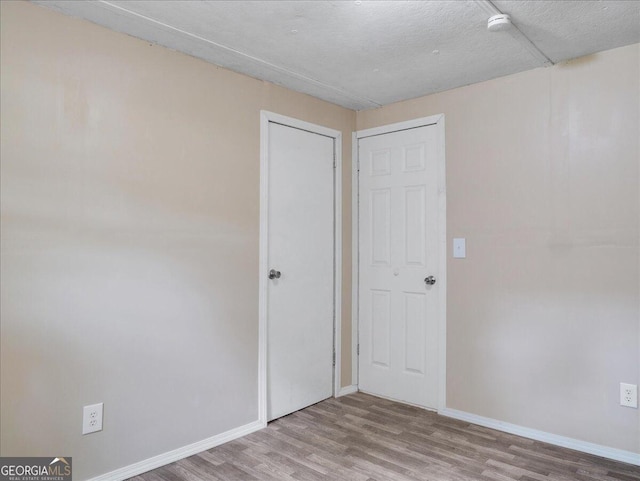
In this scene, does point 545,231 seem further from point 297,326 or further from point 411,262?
point 297,326

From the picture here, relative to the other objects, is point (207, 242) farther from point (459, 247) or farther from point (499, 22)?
point (499, 22)

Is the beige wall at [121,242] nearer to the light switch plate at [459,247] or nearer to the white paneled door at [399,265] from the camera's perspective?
the white paneled door at [399,265]

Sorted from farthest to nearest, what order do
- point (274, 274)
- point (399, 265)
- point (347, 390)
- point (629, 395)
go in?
1. point (347, 390)
2. point (399, 265)
3. point (274, 274)
4. point (629, 395)

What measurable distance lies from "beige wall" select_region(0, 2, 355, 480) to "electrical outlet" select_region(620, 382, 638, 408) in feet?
6.98

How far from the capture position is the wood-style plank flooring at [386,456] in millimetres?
2281

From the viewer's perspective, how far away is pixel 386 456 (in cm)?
249

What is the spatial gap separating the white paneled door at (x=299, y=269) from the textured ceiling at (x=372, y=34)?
1.77 ft

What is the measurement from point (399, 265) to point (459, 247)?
50 cm

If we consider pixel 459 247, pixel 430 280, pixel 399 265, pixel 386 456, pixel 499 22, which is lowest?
pixel 386 456

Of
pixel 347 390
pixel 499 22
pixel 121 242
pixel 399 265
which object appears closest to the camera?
pixel 499 22

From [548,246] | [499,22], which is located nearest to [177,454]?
[548,246]

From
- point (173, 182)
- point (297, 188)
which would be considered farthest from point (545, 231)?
point (173, 182)

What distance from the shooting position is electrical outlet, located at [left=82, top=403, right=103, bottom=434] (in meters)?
2.12

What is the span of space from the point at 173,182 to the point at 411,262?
5.89ft
